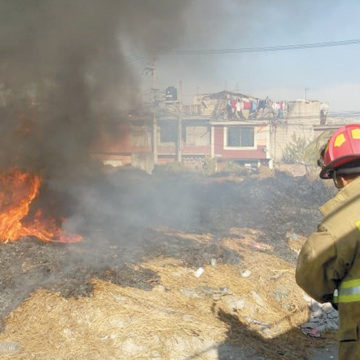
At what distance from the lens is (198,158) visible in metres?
37.5

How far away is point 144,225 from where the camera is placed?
10.2m

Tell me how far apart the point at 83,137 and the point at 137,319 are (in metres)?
6.69

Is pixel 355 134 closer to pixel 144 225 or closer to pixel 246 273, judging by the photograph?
pixel 246 273

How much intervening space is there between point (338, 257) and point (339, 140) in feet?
2.12

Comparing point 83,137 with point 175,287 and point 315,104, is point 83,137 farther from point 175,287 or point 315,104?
point 315,104

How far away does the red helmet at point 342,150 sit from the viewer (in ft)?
6.57

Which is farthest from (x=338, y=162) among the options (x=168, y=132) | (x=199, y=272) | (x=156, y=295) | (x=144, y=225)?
(x=168, y=132)

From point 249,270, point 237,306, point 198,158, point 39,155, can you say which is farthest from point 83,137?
point 198,158

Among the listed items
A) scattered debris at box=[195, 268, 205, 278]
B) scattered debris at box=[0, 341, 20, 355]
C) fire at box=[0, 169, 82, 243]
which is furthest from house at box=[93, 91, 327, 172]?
scattered debris at box=[0, 341, 20, 355]

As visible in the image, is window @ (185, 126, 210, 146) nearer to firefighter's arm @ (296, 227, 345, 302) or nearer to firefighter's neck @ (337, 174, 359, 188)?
firefighter's neck @ (337, 174, 359, 188)

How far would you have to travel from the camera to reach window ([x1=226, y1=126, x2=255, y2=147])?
123 ft

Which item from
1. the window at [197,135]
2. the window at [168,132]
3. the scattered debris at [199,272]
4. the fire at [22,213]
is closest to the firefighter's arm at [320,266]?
the scattered debris at [199,272]

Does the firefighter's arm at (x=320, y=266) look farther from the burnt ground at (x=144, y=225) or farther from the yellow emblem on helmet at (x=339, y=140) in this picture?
the burnt ground at (x=144, y=225)

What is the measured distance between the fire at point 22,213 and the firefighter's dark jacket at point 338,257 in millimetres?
6192
